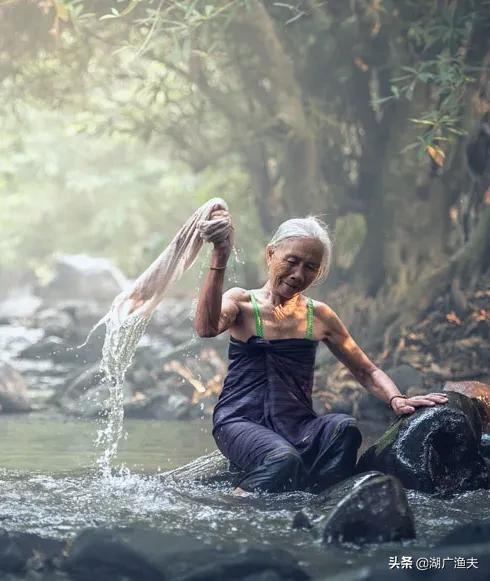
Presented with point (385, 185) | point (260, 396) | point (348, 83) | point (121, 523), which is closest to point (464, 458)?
point (260, 396)

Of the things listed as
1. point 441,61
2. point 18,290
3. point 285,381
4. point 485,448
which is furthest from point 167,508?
point 18,290

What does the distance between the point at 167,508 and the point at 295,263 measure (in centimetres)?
144

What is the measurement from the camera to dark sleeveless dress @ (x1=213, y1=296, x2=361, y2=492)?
505cm

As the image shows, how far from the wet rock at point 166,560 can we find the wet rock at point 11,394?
689cm

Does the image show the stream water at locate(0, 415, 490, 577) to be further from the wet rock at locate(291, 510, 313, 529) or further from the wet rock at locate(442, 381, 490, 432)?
the wet rock at locate(442, 381, 490, 432)

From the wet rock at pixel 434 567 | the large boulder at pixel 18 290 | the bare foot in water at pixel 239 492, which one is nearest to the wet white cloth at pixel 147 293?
the bare foot in water at pixel 239 492

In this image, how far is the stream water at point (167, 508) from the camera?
4141 millimetres

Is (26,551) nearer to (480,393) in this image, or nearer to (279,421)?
(279,421)

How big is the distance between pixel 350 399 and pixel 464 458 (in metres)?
4.37

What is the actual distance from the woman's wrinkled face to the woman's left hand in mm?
851

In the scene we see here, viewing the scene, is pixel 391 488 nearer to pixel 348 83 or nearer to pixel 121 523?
pixel 121 523

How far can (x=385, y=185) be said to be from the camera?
38.9 feet

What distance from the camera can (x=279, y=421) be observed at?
524 centimetres

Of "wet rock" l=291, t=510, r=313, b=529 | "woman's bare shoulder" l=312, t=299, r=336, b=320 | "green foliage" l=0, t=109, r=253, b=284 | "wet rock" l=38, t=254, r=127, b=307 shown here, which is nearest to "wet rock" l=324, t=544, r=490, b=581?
"wet rock" l=291, t=510, r=313, b=529
